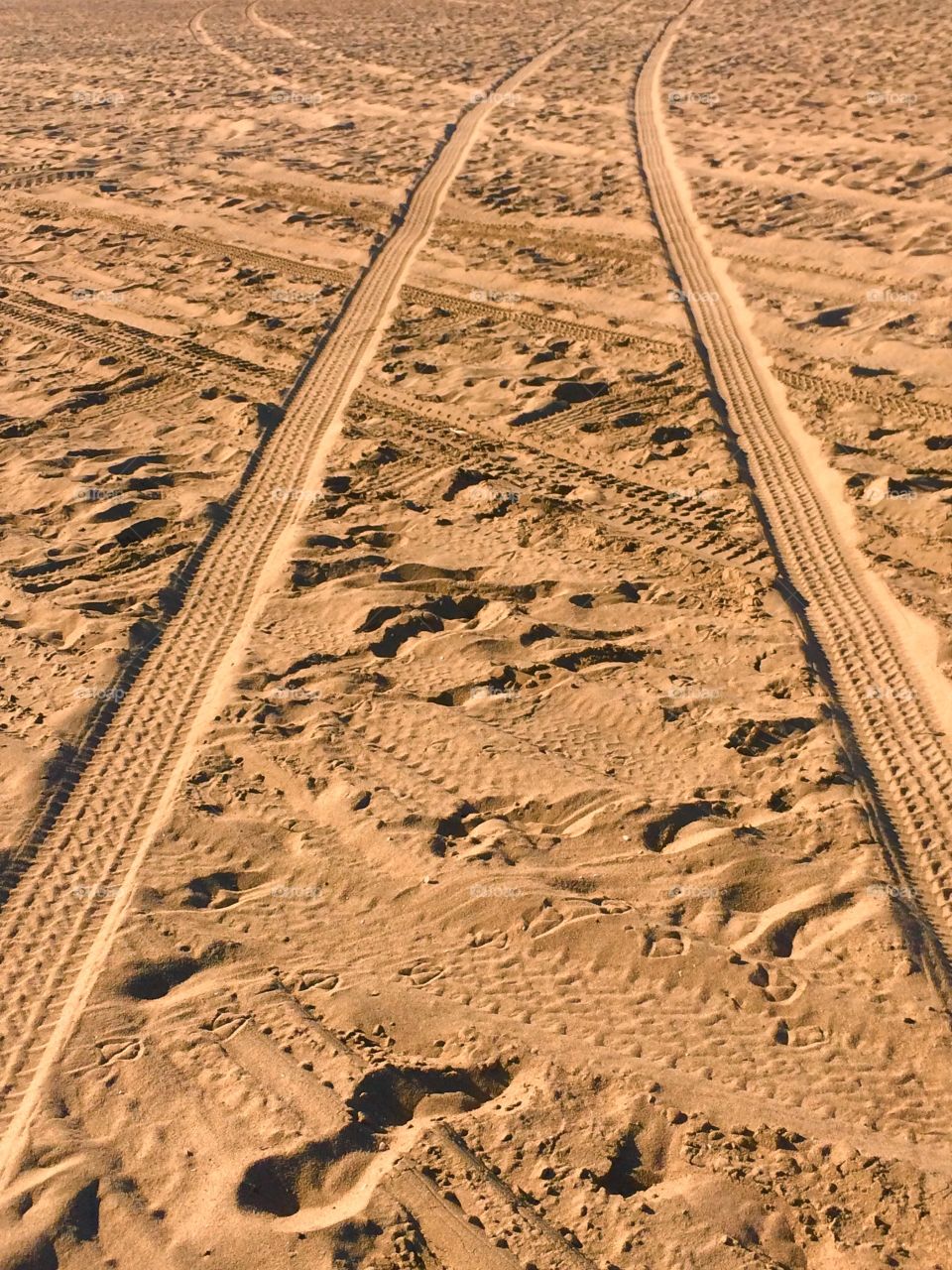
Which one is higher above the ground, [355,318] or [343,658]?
[355,318]

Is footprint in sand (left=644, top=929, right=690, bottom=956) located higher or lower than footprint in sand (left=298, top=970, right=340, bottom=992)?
higher

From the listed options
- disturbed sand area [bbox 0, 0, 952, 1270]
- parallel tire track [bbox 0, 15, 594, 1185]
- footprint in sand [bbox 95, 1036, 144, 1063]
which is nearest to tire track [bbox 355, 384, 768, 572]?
disturbed sand area [bbox 0, 0, 952, 1270]

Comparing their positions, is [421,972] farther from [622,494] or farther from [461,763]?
[622,494]

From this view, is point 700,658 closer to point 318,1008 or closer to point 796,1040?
point 796,1040

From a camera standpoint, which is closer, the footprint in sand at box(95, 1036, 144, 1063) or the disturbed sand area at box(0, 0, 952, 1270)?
the disturbed sand area at box(0, 0, 952, 1270)

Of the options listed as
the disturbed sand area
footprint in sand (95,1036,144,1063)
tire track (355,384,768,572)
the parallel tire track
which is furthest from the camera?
tire track (355,384,768,572)

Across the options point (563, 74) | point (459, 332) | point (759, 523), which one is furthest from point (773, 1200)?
point (563, 74)

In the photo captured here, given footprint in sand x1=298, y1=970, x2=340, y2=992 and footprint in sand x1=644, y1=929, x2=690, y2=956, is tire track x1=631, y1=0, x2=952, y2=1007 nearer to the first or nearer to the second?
footprint in sand x1=644, y1=929, x2=690, y2=956

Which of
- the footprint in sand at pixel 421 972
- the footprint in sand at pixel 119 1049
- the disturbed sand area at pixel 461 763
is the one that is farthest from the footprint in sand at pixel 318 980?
the footprint in sand at pixel 119 1049
